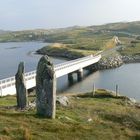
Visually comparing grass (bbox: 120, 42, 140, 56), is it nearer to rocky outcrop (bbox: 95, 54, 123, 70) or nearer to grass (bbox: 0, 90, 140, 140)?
rocky outcrop (bbox: 95, 54, 123, 70)

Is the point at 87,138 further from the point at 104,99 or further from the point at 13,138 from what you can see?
the point at 104,99

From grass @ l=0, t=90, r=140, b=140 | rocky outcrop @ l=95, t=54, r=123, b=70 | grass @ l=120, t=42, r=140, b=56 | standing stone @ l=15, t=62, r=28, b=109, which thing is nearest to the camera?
grass @ l=0, t=90, r=140, b=140

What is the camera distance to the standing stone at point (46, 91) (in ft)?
87.5

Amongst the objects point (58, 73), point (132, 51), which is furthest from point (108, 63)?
point (58, 73)

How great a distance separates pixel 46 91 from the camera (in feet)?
87.7

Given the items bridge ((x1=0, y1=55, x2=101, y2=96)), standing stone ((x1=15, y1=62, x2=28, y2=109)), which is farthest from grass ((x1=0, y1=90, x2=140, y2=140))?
bridge ((x1=0, y1=55, x2=101, y2=96))

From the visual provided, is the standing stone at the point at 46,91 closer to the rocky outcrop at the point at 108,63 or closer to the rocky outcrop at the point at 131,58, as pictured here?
the rocky outcrop at the point at 108,63

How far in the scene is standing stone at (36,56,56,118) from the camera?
2666cm

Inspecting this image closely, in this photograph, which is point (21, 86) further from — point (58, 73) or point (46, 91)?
point (58, 73)

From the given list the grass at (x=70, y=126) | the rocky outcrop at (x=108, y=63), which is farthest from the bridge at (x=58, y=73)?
the grass at (x=70, y=126)

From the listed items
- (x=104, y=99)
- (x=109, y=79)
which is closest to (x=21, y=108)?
(x=104, y=99)

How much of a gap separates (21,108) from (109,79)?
2674 inches

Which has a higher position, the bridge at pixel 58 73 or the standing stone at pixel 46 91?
the standing stone at pixel 46 91

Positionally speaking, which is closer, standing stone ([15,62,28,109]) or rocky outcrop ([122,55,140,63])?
standing stone ([15,62,28,109])
